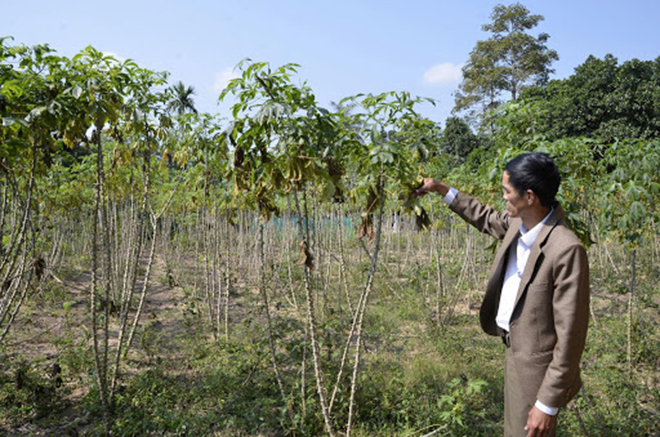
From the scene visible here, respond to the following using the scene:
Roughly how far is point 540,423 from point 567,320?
1.30ft

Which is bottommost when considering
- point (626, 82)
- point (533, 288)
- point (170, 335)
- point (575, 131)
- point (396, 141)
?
point (170, 335)

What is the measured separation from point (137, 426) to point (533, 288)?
2.87m

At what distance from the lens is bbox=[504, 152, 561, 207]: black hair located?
1.59 m

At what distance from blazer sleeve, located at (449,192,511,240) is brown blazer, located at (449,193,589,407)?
0.26 meters

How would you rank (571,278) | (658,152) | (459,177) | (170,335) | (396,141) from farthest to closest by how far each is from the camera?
1. (459,177)
2. (170,335)
3. (658,152)
4. (396,141)
5. (571,278)

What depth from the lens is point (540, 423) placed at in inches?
59.4

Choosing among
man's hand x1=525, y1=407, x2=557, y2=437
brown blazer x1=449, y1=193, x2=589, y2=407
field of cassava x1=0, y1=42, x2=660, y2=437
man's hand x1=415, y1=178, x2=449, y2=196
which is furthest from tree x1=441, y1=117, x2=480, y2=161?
man's hand x1=525, y1=407, x2=557, y2=437

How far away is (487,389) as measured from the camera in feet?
12.2

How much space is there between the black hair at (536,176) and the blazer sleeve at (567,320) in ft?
0.78

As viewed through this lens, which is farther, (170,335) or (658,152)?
(170,335)

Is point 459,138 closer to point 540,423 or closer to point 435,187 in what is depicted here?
point 435,187

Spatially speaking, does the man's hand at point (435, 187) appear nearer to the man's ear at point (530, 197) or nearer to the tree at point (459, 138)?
the man's ear at point (530, 197)

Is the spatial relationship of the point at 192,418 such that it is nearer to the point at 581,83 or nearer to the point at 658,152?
the point at 658,152

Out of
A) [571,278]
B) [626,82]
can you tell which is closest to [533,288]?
[571,278]
